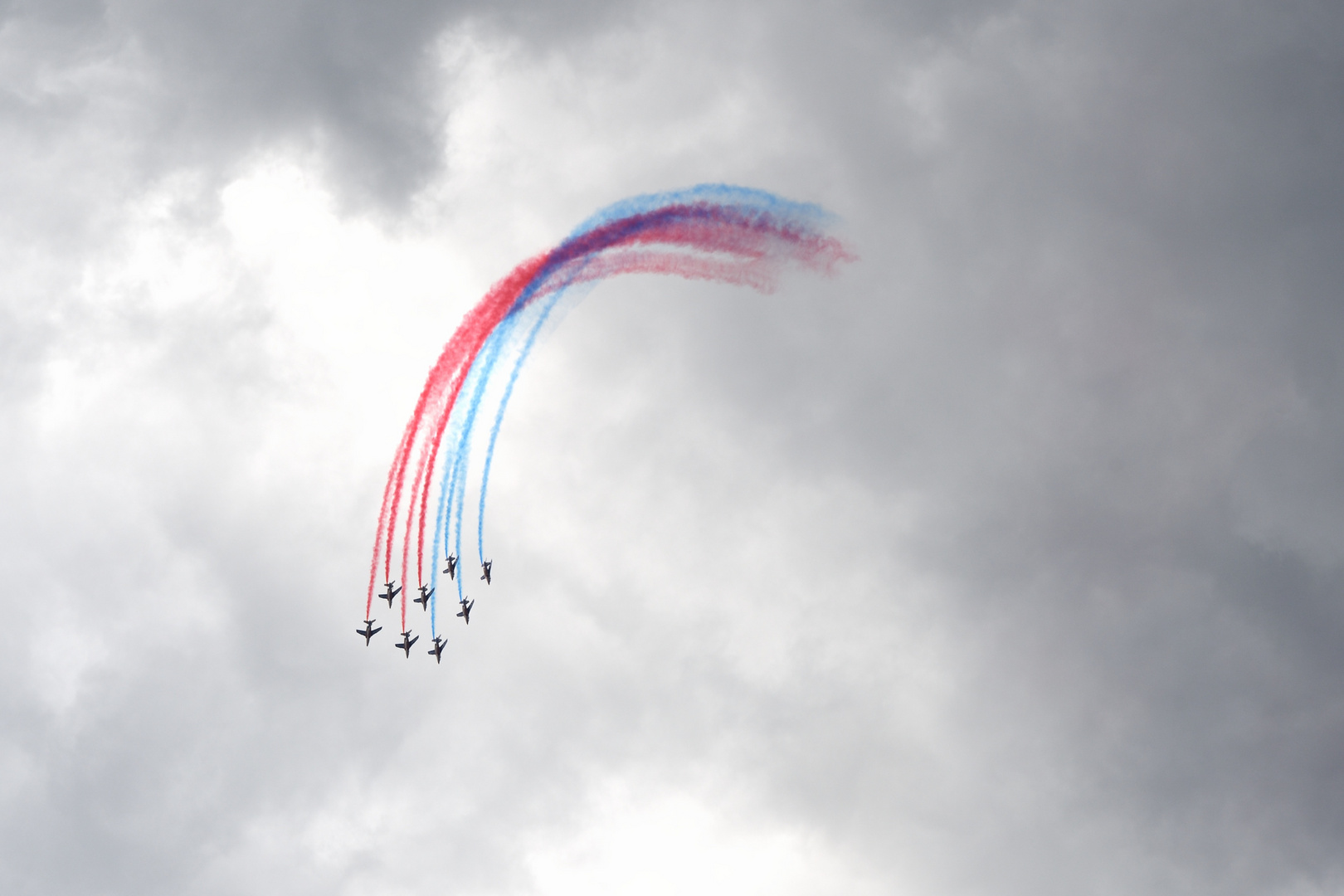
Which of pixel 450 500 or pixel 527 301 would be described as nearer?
pixel 527 301

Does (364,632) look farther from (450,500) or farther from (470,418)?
(470,418)

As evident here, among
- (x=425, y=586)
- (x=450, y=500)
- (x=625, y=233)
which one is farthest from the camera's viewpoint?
(x=425, y=586)

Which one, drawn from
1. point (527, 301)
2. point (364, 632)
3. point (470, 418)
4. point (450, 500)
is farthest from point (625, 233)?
point (364, 632)

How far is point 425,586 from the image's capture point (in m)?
69.8

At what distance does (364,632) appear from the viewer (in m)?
71.8

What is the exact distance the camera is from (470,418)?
61.7 meters

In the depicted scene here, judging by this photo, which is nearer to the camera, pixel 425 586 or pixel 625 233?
pixel 625 233

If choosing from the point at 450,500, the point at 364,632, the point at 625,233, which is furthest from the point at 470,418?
the point at 364,632

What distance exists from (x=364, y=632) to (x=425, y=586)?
5901mm

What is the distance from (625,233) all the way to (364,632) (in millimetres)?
32062

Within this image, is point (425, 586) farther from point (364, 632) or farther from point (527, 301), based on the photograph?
point (527, 301)

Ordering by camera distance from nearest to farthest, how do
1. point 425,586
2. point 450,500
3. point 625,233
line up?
point 625,233 → point 450,500 → point 425,586

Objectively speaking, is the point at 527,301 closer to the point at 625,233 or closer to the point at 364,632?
the point at 625,233

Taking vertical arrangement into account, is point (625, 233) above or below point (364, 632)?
above
